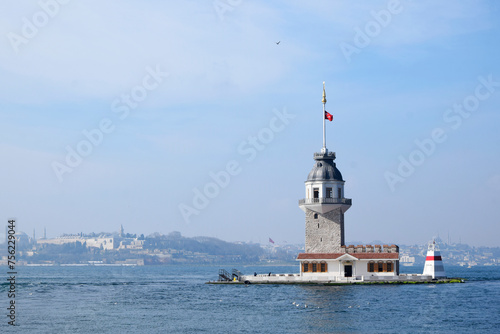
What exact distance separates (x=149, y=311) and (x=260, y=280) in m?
29.9

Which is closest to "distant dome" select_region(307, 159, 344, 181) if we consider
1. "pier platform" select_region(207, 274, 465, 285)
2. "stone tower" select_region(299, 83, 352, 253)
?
"stone tower" select_region(299, 83, 352, 253)

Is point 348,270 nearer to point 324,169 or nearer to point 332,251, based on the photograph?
point 332,251

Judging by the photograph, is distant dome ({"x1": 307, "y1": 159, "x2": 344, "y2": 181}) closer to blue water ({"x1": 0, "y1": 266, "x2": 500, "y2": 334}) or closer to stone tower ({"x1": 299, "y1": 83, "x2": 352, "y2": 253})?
stone tower ({"x1": 299, "y1": 83, "x2": 352, "y2": 253})

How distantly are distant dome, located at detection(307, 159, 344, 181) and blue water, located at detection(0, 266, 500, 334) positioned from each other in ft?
45.5

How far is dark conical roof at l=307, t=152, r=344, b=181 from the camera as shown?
309ft

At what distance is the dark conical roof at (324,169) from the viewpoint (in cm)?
9406

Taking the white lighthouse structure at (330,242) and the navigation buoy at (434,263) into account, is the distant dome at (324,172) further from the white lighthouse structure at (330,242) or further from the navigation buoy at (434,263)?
the navigation buoy at (434,263)

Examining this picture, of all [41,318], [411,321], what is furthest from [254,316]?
[41,318]

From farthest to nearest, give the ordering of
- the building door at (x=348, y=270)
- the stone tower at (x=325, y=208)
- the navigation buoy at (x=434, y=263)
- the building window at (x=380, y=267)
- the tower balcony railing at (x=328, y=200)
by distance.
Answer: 1. the navigation buoy at (x=434, y=263)
2. the stone tower at (x=325, y=208)
3. the tower balcony railing at (x=328, y=200)
4. the building door at (x=348, y=270)
5. the building window at (x=380, y=267)

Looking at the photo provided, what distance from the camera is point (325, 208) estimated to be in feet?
302

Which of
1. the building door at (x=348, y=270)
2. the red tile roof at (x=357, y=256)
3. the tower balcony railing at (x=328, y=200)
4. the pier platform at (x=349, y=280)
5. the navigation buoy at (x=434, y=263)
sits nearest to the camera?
the pier platform at (x=349, y=280)

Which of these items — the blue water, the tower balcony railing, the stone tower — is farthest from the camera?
the stone tower

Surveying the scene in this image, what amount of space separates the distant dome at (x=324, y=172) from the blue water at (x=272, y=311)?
13.9m

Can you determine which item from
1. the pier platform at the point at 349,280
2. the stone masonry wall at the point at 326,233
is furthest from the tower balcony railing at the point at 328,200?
the pier platform at the point at 349,280
